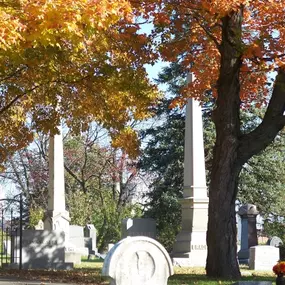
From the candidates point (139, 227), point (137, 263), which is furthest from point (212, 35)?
point (139, 227)

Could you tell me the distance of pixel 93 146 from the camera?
4616 centimetres

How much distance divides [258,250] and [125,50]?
758cm

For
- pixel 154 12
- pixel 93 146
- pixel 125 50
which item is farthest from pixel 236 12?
pixel 93 146

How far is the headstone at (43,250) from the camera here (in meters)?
20.6

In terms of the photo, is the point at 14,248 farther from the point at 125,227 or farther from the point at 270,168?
the point at 270,168

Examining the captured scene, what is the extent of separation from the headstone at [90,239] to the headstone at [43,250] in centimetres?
1311

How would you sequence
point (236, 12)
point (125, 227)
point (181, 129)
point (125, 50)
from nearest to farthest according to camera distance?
point (236, 12)
point (125, 50)
point (125, 227)
point (181, 129)

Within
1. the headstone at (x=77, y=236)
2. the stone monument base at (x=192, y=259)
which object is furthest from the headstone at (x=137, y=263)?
the headstone at (x=77, y=236)

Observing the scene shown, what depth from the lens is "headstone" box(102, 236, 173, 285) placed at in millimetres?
11438

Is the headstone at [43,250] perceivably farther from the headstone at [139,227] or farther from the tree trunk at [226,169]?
the tree trunk at [226,169]

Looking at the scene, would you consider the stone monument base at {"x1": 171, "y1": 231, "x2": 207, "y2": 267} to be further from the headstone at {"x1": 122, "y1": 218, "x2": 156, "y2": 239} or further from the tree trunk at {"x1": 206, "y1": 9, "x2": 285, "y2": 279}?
the tree trunk at {"x1": 206, "y1": 9, "x2": 285, "y2": 279}

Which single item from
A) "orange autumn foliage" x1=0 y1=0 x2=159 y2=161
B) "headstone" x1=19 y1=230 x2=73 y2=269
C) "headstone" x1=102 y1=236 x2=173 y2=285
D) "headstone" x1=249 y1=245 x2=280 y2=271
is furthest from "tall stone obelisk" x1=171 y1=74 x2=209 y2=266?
"headstone" x1=102 y1=236 x2=173 y2=285

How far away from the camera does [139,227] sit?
82.3 feet

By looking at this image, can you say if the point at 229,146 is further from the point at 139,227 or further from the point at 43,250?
the point at 139,227
